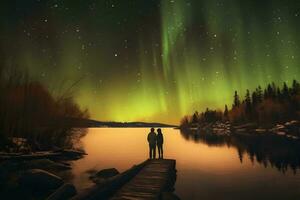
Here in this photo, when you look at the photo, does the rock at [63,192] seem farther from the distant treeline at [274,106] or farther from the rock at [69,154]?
the distant treeline at [274,106]

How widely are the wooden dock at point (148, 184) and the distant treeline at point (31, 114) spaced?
11944 millimetres

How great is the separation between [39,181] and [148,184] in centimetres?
681

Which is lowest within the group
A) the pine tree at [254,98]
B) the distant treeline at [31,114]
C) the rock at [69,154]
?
the rock at [69,154]

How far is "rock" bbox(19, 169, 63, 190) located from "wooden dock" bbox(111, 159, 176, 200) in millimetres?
4851

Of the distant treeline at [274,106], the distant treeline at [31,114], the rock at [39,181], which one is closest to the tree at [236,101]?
the distant treeline at [274,106]

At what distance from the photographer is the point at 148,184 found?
15.3m

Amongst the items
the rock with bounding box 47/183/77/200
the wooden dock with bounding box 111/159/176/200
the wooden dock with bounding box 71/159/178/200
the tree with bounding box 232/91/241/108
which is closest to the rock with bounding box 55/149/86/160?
the wooden dock with bounding box 111/159/176/200

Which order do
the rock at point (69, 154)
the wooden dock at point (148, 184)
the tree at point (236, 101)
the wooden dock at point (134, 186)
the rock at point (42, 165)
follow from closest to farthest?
the wooden dock at point (134, 186) < the wooden dock at point (148, 184) < the rock at point (42, 165) < the rock at point (69, 154) < the tree at point (236, 101)

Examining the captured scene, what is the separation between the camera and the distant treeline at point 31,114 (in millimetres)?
23595

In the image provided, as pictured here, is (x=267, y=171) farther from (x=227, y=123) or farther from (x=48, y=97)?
(x=227, y=123)

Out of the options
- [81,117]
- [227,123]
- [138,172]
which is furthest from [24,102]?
[227,123]

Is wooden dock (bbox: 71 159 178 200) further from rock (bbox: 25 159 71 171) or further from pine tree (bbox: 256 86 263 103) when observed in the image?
pine tree (bbox: 256 86 263 103)

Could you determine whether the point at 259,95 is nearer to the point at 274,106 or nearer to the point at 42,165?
the point at 274,106

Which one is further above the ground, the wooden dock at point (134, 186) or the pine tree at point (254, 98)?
the pine tree at point (254, 98)
